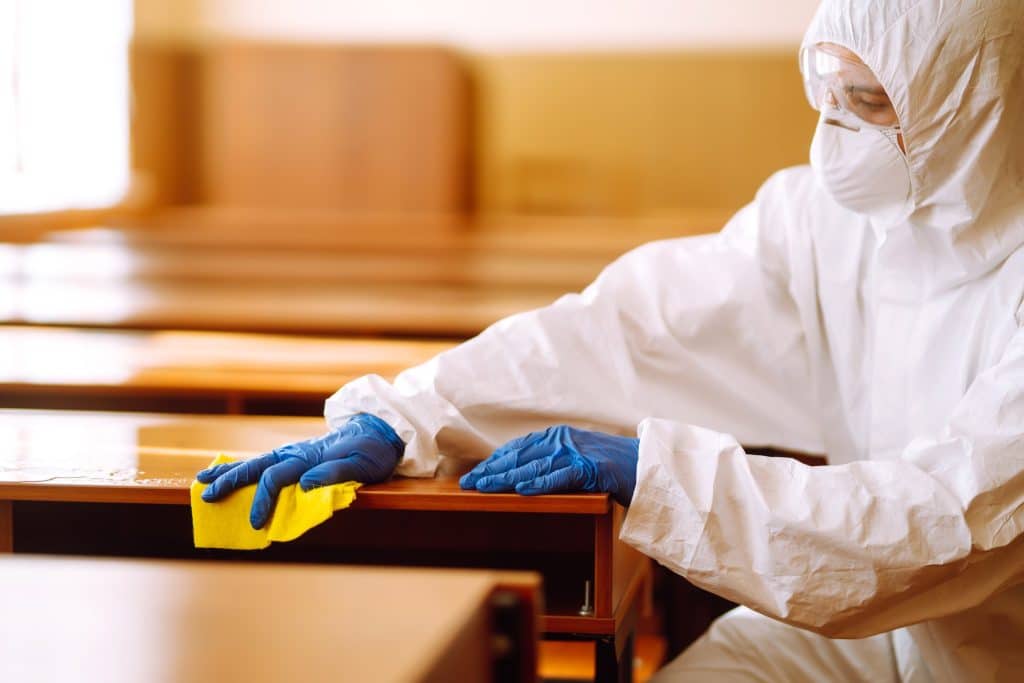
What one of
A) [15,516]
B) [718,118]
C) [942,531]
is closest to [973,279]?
[942,531]

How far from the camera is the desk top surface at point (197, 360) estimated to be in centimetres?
215

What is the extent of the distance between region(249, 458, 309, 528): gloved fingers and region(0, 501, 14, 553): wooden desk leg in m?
0.30

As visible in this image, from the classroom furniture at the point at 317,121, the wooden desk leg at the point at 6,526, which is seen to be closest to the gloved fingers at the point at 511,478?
the wooden desk leg at the point at 6,526

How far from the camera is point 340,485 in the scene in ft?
4.07

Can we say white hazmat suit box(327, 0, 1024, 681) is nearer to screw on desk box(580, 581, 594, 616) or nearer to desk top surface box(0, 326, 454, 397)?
screw on desk box(580, 581, 594, 616)

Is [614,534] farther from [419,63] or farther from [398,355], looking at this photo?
[419,63]

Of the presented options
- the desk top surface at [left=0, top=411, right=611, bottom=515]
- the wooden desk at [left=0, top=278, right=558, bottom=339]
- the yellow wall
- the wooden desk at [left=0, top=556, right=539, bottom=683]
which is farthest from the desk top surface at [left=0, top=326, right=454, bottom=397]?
the yellow wall

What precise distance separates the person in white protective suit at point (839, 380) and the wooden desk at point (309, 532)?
0.10 m

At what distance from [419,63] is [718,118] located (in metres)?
1.65

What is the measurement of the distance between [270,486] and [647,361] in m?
0.58

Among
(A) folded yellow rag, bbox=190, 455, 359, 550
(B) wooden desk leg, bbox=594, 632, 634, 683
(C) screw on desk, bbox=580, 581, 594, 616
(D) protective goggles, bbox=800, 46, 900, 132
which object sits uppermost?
(D) protective goggles, bbox=800, 46, 900, 132

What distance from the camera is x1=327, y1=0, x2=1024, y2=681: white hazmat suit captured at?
121 centimetres

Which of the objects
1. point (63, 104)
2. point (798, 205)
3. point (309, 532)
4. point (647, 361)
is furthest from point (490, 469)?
point (63, 104)

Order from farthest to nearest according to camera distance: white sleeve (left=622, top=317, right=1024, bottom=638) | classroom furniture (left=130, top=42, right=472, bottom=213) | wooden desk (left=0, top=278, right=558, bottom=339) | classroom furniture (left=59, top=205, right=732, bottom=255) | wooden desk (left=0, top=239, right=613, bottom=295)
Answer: classroom furniture (left=130, top=42, right=472, bottom=213)
classroom furniture (left=59, top=205, right=732, bottom=255)
wooden desk (left=0, top=239, right=613, bottom=295)
wooden desk (left=0, top=278, right=558, bottom=339)
white sleeve (left=622, top=317, right=1024, bottom=638)
